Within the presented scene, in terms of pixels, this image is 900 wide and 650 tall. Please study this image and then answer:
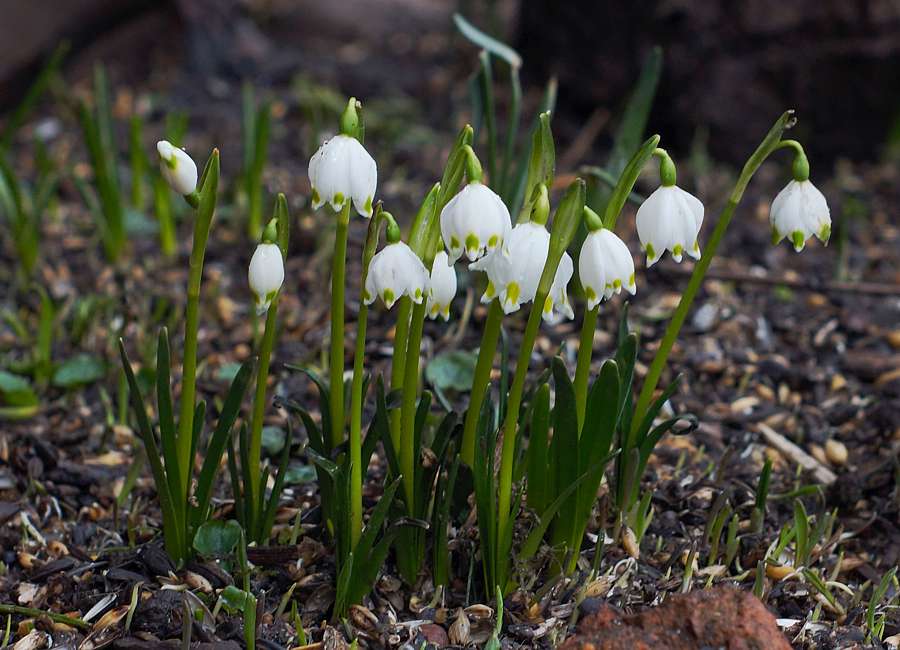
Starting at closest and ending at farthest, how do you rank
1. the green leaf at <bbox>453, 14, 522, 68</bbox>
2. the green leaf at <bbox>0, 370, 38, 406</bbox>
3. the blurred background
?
the green leaf at <bbox>0, 370, 38, 406</bbox> < the green leaf at <bbox>453, 14, 522, 68</bbox> < the blurred background

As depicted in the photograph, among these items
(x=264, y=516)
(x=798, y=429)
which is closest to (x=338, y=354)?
(x=264, y=516)

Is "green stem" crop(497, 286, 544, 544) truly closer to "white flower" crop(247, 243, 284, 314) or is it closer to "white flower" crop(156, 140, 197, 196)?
"white flower" crop(247, 243, 284, 314)

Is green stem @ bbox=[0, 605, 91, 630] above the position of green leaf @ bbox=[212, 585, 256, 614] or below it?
below

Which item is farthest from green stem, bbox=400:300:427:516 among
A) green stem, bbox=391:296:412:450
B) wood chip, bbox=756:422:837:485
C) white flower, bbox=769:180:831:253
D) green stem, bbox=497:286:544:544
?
wood chip, bbox=756:422:837:485

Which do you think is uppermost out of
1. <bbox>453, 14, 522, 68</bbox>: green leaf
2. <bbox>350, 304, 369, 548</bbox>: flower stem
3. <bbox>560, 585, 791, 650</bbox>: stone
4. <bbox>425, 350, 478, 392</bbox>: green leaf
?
<bbox>453, 14, 522, 68</bbox>: green leaf

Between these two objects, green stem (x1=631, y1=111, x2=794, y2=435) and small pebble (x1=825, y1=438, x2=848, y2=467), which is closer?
green stem (x1=631, y1=111, x2=794, y2=435)

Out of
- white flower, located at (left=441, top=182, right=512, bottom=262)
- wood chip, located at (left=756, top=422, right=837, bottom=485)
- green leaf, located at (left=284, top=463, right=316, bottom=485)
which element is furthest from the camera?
wood chip, located at (left=756, top=422, right=837, bottom=485)

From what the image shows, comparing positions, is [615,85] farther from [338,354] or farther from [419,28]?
[338,354]
